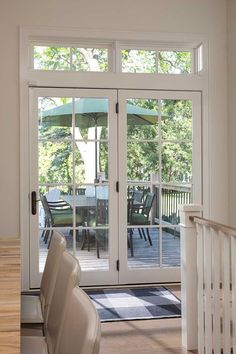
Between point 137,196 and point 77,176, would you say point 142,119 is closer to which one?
point 137,196

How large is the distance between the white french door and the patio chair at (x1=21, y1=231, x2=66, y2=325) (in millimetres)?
2190

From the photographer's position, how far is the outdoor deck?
15.1ft

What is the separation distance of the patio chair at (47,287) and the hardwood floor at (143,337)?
86cm

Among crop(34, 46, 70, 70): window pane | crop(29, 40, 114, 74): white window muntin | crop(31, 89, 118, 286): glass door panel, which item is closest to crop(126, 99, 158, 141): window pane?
crop(31, 89, 118, 286): glass door panel

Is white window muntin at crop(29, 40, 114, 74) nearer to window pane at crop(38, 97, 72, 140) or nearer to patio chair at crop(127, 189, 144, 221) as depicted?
window pane at crop(38, 97, 72, 140)

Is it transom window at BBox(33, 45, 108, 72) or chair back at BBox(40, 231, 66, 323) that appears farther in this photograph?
transom window at BBox(33, 45, 108, 72)

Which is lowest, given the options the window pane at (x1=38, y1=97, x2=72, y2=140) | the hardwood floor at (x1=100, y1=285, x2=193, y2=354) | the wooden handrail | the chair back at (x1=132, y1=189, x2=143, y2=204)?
the hardwood floor at (x1=100, y1=285, x2=193, y2=354)

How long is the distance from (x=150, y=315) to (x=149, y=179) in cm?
158

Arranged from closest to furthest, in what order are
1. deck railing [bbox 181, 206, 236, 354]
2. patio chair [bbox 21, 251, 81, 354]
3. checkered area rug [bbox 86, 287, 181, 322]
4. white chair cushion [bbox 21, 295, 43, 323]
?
patio chair [bbox 21, 251, 81, 354], white chair cushion [bbox 21, 295, 43, 323], deck railing [bbox 181, 206, 236, 354], checkered area rug [bbox 86, 287, 181, 322]

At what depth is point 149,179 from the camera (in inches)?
186

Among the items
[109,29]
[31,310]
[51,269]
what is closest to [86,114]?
[109,29]

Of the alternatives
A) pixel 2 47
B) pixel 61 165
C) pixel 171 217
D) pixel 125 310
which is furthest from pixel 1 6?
pixel 125 310

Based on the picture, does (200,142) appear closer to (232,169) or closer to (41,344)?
(232,169)

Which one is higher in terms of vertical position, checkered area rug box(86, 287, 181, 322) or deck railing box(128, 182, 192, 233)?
deck railing box(128, 182, 192, 233)
